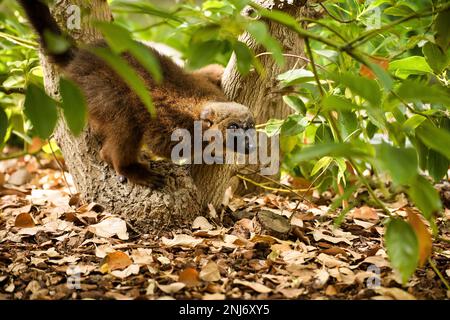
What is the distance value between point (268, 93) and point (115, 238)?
1359 mm

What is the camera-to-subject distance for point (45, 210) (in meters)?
3.42

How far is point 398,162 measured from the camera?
1523 mm

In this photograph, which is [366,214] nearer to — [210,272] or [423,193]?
[210,272]

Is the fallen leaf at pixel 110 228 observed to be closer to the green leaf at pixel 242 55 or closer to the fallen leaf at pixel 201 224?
the fallen leaf at pixel 201 224

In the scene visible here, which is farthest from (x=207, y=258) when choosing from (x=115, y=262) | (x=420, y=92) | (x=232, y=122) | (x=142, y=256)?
(x=420, y=92)

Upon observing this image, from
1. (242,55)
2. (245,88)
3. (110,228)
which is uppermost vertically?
(245,88)

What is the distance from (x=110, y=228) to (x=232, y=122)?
1005 mm

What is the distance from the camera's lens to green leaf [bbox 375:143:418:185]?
1495mm

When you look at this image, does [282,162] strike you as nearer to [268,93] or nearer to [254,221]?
[268,93]

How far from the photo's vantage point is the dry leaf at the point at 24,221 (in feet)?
10.1

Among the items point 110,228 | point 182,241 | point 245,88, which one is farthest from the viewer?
point 245,88

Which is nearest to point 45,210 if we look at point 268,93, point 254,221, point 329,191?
point 254,221

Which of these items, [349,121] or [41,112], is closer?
[41,112]

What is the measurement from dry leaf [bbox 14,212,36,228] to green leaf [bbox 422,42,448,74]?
2.41 metres
